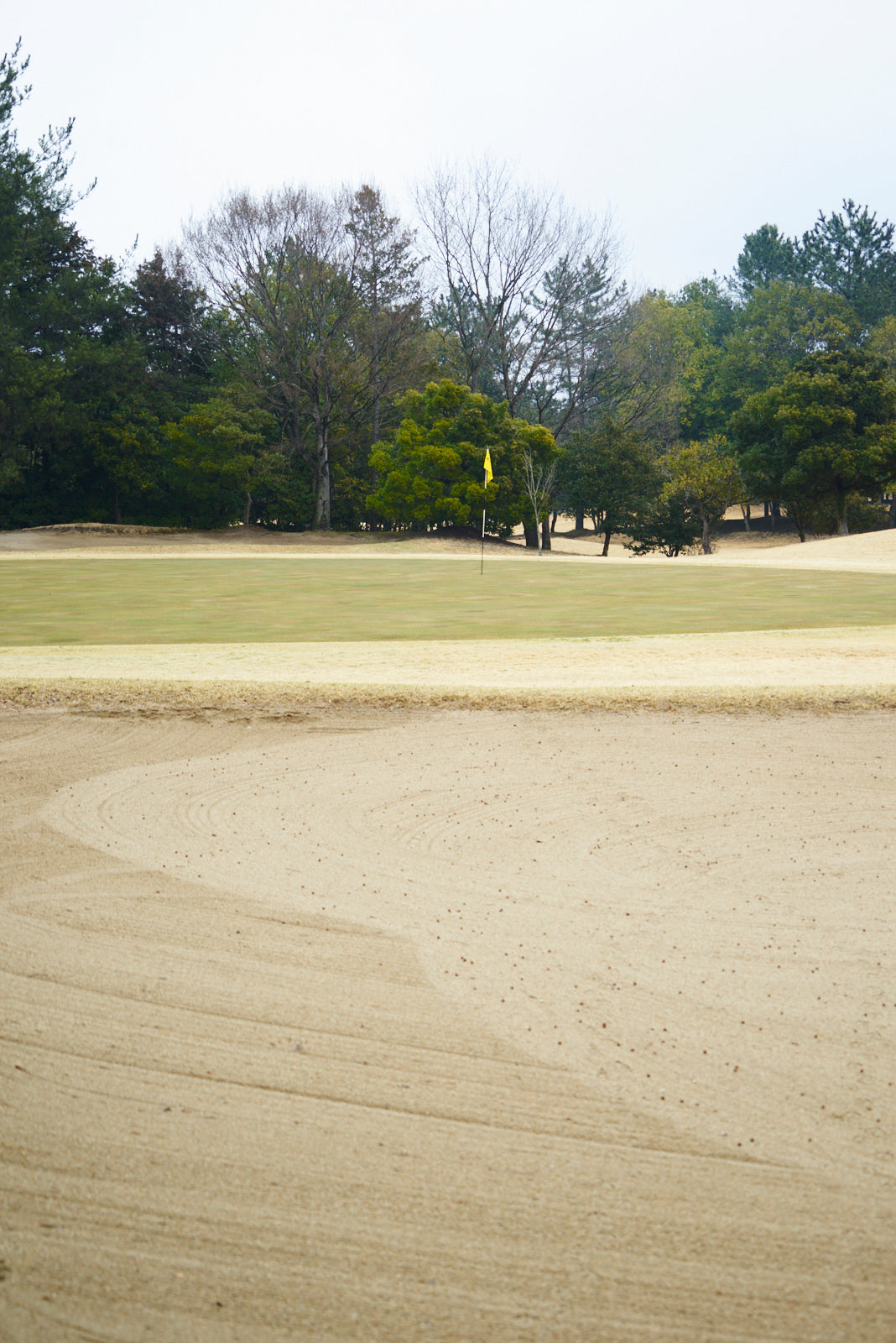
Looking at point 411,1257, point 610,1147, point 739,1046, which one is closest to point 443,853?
point 739,1046

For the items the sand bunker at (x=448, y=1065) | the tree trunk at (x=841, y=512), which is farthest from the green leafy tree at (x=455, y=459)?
the sand bunker at (x=448, y=1065)

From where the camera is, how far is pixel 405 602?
56.4ft

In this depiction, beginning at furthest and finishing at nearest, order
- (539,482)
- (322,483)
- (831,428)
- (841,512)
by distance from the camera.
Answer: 1. (322,483)
2. (841,512)
3. (831,428)
4. (539,482)

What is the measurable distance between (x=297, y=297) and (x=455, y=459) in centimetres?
988

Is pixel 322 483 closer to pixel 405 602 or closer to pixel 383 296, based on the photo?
pixel 383 296

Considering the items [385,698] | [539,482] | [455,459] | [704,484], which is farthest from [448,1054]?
[704,484]

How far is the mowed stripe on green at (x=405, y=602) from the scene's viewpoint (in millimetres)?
13344

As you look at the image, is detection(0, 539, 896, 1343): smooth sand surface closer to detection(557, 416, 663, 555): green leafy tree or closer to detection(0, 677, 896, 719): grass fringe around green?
detection(0, 677, 896, 719): grass fringe around green

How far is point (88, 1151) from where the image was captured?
2.70 metres

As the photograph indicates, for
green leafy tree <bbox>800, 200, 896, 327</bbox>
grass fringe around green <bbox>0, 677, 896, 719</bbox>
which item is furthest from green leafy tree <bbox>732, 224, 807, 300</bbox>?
grass fringe around green <bbox>0, 677, 896, 719</bbox>

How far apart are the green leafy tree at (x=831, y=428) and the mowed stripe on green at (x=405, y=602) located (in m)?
18.6

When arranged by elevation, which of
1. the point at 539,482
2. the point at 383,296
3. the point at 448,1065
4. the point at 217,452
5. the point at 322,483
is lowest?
the point at 448,1065

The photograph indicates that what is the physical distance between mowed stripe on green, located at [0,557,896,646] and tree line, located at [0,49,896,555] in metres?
14.7

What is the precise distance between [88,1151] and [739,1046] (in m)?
1.85
